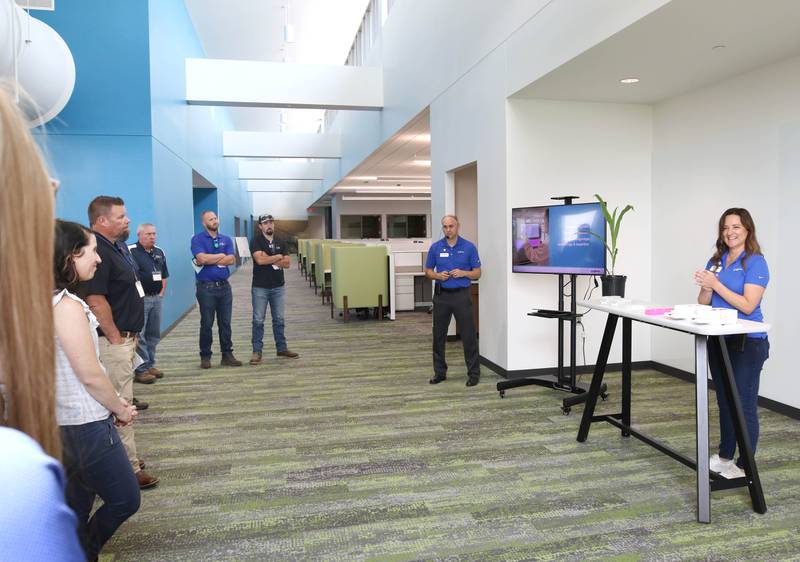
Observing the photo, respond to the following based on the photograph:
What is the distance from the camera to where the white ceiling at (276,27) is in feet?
31.0

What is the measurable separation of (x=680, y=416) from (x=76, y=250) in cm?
368

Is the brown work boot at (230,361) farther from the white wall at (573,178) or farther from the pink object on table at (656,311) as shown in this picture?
the pink object on table at (656,311)

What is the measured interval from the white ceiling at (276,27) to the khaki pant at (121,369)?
780 centimetres

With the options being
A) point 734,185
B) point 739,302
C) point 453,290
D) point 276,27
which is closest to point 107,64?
point 453,290

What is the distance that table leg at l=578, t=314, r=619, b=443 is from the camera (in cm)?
326

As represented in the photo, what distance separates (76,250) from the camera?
1.85 m

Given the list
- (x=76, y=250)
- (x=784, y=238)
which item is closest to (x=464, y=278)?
(x=784, y=238)

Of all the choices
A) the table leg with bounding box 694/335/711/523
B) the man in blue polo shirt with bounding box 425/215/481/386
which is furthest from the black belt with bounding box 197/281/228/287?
the table leg with bounding box 694/335/711/523

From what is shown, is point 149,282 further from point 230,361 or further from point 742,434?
point 742,434

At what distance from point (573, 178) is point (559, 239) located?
93 centimetres

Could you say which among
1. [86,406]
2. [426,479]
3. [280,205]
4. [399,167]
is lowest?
[426,479]

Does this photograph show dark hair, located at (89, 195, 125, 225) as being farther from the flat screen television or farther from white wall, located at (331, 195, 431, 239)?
white wall, located at (331, 195, 431, 239)

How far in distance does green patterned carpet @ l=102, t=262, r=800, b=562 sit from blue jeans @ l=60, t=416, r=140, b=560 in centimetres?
50

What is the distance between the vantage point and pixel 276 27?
10352 mm
